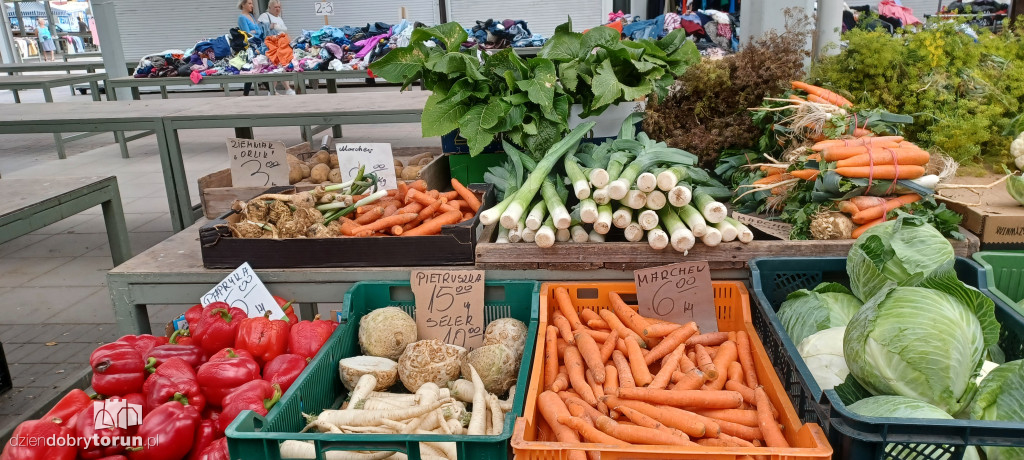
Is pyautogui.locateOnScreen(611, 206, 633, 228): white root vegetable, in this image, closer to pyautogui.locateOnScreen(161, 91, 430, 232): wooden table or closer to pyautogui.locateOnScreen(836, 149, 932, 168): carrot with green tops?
pyautogui.locateOnScreen(836, 149, 932, 168): carrot with green tops

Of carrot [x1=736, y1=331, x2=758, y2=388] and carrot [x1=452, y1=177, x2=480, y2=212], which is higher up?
carrot [x1=452, y1=177, x2=480, y2=212]

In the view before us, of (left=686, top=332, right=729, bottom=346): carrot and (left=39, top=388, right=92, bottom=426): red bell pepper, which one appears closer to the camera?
(left=39, top=388, right=92, bottom=426): red bell pepper

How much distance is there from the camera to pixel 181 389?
1.88m

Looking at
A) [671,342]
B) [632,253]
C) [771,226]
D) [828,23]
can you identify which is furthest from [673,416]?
[828,23]

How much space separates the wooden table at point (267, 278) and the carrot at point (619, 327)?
167 millimetres

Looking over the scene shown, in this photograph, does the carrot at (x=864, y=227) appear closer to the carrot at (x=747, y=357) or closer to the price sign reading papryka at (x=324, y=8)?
the carrot at (x=747, y=357)

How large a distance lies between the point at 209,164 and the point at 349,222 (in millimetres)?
7052

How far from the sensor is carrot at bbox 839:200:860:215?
232 centimetres

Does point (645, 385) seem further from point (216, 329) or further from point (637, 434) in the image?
point (216, 329)

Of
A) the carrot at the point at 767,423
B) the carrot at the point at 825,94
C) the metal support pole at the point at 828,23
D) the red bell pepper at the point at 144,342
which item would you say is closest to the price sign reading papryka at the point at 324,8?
the metal support pole at the point at 828,23

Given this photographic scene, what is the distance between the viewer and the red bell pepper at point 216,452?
173 cm

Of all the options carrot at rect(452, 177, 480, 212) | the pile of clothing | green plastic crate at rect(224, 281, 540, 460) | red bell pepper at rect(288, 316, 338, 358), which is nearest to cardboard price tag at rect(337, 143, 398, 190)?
carrot at rect(452, 177, 480, 212)

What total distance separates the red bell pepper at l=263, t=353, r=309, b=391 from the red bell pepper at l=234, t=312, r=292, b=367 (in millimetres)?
66

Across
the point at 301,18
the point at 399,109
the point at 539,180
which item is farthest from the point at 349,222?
the point at 301,18
